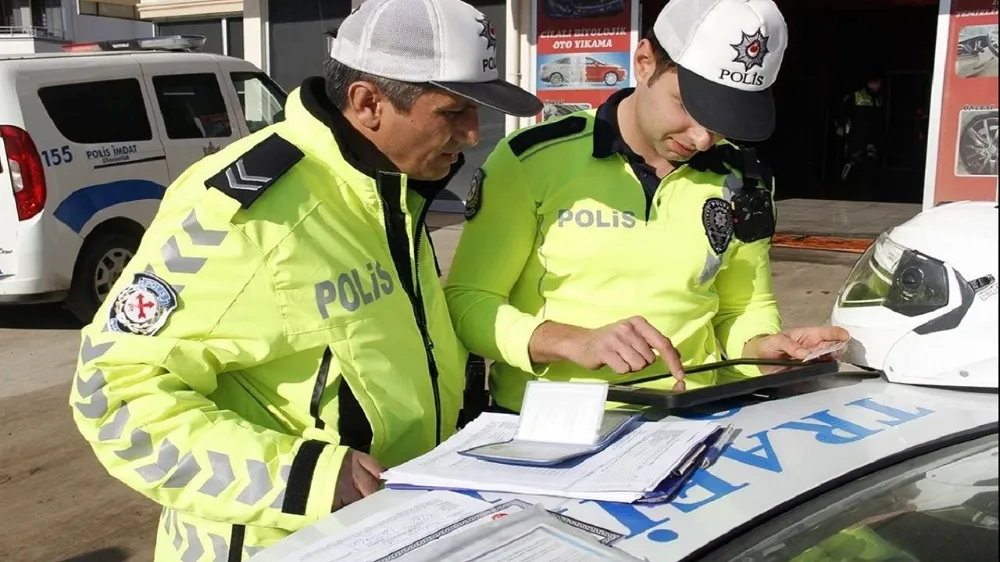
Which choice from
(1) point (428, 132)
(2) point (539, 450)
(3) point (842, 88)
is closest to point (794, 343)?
(2) point (539, 450)

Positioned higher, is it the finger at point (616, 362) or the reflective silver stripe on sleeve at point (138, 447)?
the finger at point (616, 362)

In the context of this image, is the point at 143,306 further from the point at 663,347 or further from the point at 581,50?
the point at 581,50

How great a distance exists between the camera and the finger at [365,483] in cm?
142

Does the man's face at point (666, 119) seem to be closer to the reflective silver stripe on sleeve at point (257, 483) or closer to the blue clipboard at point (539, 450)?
the blue clipboard at point (539, 450)

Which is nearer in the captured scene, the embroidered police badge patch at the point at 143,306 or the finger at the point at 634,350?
the embroidered police badge patch at the point at 143,306

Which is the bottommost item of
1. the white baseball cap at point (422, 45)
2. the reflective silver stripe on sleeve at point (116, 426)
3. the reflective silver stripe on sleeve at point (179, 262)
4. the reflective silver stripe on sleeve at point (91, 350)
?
the reflective silver stripe on sleeve at point (116, 426)

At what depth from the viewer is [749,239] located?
2.14m

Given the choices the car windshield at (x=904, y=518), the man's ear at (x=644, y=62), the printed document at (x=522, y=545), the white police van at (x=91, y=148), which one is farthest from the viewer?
the white police van at (x=91, y=148)

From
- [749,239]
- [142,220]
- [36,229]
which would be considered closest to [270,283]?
[749,239]

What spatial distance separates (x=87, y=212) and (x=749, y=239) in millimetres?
5584

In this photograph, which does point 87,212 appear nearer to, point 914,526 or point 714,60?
point 714,60

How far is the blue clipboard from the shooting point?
144 centimetres

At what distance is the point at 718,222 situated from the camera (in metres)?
2.07

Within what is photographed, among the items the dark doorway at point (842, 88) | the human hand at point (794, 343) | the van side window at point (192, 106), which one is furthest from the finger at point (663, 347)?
the dark doorway at point (842, 88)
